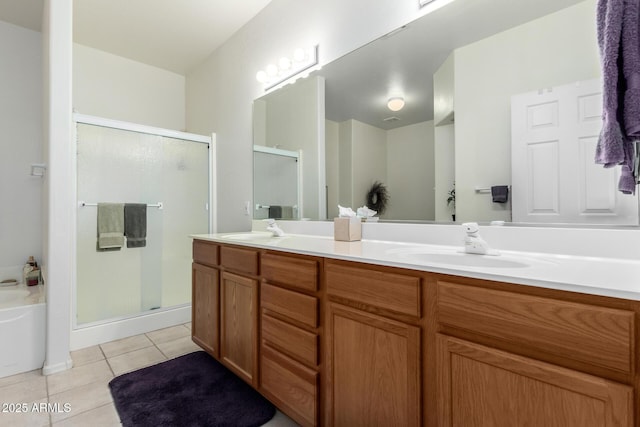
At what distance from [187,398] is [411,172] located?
1634 mm

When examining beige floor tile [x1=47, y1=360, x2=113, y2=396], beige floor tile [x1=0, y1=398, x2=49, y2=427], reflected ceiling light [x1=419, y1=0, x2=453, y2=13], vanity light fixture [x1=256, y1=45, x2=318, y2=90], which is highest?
vanity light fixture [x1=256, y1=45, x2=318, y2=90]

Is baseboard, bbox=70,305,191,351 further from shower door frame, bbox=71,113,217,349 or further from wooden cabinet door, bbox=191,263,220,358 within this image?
wooden cabinet door, bbox=191,263,220,358

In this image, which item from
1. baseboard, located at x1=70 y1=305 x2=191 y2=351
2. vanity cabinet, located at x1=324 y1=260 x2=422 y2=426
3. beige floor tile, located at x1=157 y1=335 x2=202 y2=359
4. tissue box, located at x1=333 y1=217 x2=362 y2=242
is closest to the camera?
vanity cabinet, located at x1=324 y1=260 x2=422 y2=426

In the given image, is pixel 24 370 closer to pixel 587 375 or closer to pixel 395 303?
pixel 395 303

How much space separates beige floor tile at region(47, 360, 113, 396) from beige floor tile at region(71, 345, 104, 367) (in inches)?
3.0

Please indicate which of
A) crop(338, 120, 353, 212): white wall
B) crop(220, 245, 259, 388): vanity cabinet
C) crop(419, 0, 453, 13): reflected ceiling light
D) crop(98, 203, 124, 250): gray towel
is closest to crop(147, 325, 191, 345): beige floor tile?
crop(98, 203, 124, 250): gray towel

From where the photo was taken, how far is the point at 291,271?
130cm

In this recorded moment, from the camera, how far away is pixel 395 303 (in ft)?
3.10

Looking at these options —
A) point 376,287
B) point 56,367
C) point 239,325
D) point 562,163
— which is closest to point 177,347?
point 56,367

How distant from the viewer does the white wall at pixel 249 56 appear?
173 cm

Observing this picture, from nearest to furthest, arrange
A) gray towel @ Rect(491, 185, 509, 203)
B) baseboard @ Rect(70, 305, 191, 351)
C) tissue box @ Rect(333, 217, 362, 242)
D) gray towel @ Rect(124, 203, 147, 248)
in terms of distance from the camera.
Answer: gray towel @ Rect(491, 185, 509, 203) < tissue box @ Rect(333, 217, 362, 242) < baseboard @ Rect(70, 305, 191, 351) < gray towel @ Rect(124, 203, 147, 248)

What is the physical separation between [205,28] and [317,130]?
1.59 meters

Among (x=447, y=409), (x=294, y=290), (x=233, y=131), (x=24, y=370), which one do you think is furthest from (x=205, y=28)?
(x=447, y=409)

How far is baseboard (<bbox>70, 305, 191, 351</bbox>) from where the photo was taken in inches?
88.0
